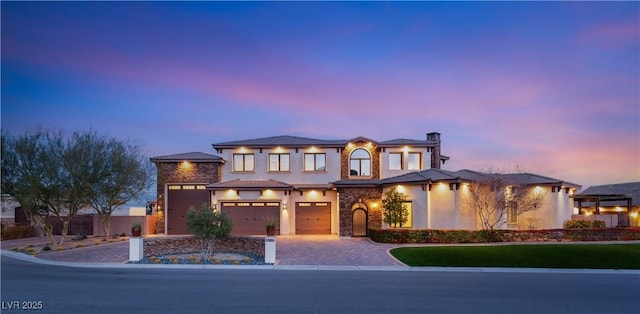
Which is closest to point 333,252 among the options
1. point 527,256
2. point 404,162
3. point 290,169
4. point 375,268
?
point 375,268

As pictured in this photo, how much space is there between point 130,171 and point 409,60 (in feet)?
61.6

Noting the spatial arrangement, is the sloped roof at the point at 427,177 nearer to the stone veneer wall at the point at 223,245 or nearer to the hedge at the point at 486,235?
the hedge at the point at 486,235

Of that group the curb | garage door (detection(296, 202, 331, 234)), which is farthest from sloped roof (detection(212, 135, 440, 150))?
the curb

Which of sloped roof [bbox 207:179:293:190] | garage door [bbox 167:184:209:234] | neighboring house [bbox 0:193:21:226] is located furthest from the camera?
neighboring house [bbox 0:193:21:226]

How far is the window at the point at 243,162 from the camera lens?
34906 millimetres

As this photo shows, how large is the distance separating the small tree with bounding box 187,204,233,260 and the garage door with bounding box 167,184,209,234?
12.5 m

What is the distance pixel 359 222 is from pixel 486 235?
860 cm

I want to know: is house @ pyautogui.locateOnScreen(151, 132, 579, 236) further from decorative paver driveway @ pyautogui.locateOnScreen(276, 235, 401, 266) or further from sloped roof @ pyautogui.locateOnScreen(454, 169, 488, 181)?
decorative paver driveway @ pyautogui.locateOnScreen(276, 235, 401, 266)

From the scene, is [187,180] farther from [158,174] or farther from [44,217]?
[44,217]

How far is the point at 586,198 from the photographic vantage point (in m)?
37.3

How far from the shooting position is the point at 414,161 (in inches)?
1353

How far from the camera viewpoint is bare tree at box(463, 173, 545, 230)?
28547mm

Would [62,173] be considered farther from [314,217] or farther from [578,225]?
[578,225]

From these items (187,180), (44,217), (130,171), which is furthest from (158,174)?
(44,217)
